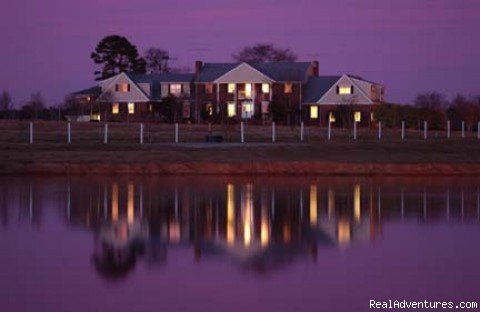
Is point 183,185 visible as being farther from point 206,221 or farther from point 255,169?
point 206,221

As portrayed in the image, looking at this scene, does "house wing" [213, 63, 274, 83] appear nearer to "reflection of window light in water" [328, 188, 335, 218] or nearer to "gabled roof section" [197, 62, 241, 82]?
"gabled roof section" [197, 62, 241, 82]

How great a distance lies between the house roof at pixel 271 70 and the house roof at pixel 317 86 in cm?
149

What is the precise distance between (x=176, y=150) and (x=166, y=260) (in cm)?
2629

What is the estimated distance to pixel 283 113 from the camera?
85.2m

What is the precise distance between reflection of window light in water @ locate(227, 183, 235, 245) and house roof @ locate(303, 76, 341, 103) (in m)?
61.1

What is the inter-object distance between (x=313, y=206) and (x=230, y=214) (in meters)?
2.81

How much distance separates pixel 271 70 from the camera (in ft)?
300

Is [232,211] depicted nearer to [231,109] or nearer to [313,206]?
[313,206]

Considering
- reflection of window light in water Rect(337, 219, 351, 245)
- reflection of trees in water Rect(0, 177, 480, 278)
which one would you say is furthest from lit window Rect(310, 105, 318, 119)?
reflection of window light in water Rect(337, 219, 351, 245)

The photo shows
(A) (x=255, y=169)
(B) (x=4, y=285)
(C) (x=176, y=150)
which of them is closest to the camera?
(B) (x=4, y=285)

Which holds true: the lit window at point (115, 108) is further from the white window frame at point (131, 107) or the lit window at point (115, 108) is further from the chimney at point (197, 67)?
the chimney at point (197, 67)

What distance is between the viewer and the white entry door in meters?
89.4

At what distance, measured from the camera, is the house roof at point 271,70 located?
292 ft

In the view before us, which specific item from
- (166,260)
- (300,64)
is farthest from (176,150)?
(300,64)
